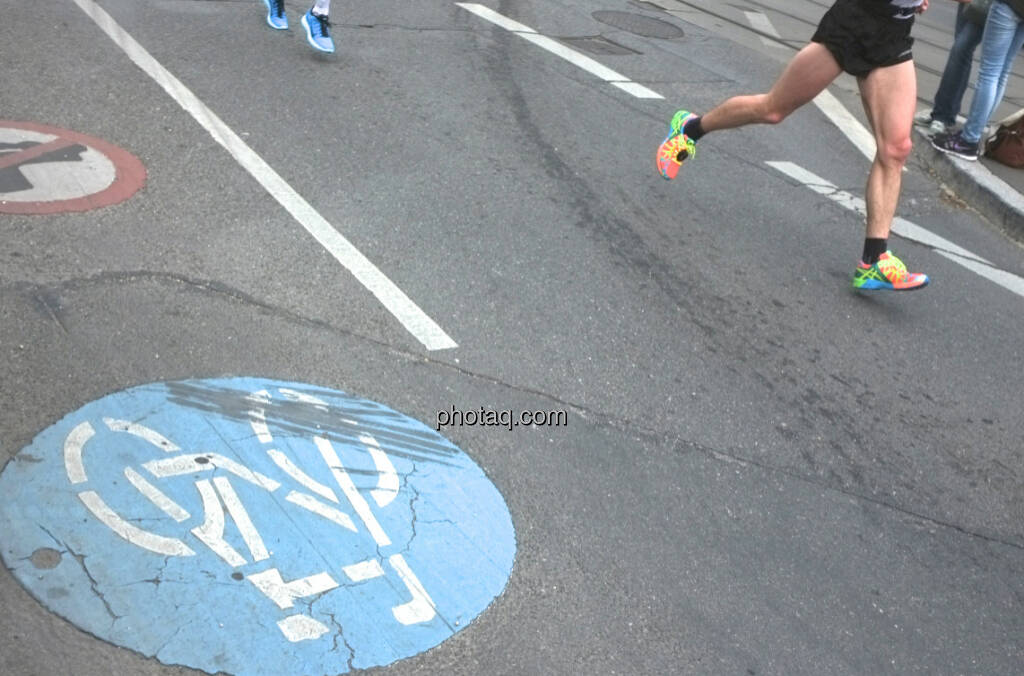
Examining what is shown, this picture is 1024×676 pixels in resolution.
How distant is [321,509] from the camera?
369 cm

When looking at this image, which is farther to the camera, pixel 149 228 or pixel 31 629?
pixel 149 228

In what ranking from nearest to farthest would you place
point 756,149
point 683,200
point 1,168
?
point 1,168, point 683,200, point 756,149

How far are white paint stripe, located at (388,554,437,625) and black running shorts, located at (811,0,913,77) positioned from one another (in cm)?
359

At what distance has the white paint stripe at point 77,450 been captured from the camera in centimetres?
364

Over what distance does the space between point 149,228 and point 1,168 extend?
2.89 ft

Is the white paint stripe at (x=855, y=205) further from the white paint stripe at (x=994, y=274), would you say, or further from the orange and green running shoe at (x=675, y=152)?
the orange and green running shoe at (x=675, y=152)

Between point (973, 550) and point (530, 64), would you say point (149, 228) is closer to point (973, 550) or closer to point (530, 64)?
point (973, 550)

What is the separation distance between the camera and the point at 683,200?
689cm

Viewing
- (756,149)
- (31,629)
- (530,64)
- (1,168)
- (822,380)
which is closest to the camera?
(31,629)

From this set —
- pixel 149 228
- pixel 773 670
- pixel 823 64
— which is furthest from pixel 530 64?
pixel 773 670

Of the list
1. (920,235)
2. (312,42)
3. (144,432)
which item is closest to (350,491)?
(144,432)

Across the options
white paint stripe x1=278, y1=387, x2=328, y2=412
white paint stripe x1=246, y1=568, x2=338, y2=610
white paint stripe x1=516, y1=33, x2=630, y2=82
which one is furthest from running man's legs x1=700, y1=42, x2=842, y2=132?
white paint stripe x1=246, y1=568, x2=338, y2=610

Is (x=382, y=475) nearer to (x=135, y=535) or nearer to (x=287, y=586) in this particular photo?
(x=287, y=586)

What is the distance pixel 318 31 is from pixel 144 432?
4.72 meters
